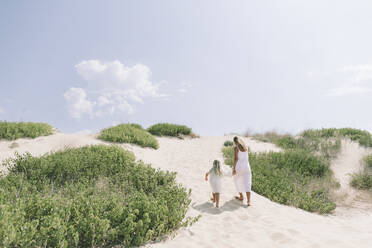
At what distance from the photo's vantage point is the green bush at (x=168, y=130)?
55.6ft

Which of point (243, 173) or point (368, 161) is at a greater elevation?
point (243, 173)

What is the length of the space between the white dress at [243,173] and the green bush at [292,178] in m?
1.54

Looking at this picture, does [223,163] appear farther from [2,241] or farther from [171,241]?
[2,241]

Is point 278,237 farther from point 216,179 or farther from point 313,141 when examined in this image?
point 313,141

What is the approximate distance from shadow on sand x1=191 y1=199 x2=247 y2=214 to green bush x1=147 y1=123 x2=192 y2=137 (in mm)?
10688

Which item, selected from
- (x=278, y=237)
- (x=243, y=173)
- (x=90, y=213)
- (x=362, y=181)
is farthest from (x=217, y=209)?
(x=362, y=181)

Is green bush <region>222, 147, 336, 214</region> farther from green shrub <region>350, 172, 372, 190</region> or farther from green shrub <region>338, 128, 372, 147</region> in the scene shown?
green shrub <region>338, 128, 372, 147</region>

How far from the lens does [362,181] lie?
32.2ft

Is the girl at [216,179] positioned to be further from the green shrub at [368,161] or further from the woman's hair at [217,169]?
the green shrub at [368,161]

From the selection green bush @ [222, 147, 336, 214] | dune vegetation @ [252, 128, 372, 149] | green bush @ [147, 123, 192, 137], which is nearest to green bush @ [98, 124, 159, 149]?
green bush @ [147, 123, 192, 137]

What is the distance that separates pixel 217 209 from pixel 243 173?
1.20 meters

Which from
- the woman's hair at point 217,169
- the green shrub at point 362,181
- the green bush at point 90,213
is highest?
the woman's hair at point 217,169

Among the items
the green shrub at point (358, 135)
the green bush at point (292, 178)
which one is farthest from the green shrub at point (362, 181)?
the green shrub at point (358, 135)

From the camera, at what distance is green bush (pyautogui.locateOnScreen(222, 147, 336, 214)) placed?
7.55 m
